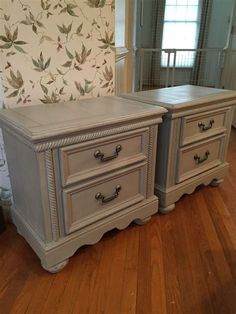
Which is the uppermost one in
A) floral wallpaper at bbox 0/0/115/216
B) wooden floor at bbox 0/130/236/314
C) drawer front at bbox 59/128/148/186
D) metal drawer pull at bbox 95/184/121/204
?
floral wallpaper at bbox 0/0/115/216

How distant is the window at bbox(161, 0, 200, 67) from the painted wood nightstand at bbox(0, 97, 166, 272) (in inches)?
129

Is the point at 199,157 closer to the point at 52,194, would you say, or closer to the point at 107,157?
the point at 107,157

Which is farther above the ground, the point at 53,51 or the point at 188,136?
the point at 53,51

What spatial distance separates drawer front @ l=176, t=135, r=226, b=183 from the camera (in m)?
1.39

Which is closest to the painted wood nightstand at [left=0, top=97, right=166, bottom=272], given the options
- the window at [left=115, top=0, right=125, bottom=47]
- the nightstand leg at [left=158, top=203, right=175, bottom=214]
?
the nightstand leg at [left=158, top=203, right=175, bottom=214]

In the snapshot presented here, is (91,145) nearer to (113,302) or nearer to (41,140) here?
(41,140)

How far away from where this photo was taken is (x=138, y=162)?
118cm

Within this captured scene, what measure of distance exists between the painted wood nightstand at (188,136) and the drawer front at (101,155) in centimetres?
Answer: 18

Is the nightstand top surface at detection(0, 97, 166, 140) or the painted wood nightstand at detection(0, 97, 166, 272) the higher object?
the nightstand top surface at detection(0, 97, 166, 140)

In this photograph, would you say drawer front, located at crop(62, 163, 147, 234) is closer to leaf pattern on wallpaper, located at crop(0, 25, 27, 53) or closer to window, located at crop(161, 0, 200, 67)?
leaf pattern on wallpaper, located at crop(0, 25, 27, 53)

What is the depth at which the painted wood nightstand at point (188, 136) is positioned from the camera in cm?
127

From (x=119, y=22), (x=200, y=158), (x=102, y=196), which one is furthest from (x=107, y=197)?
(x=119, y=22)

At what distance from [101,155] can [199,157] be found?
0.70 meters

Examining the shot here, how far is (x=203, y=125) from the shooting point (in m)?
1.40
